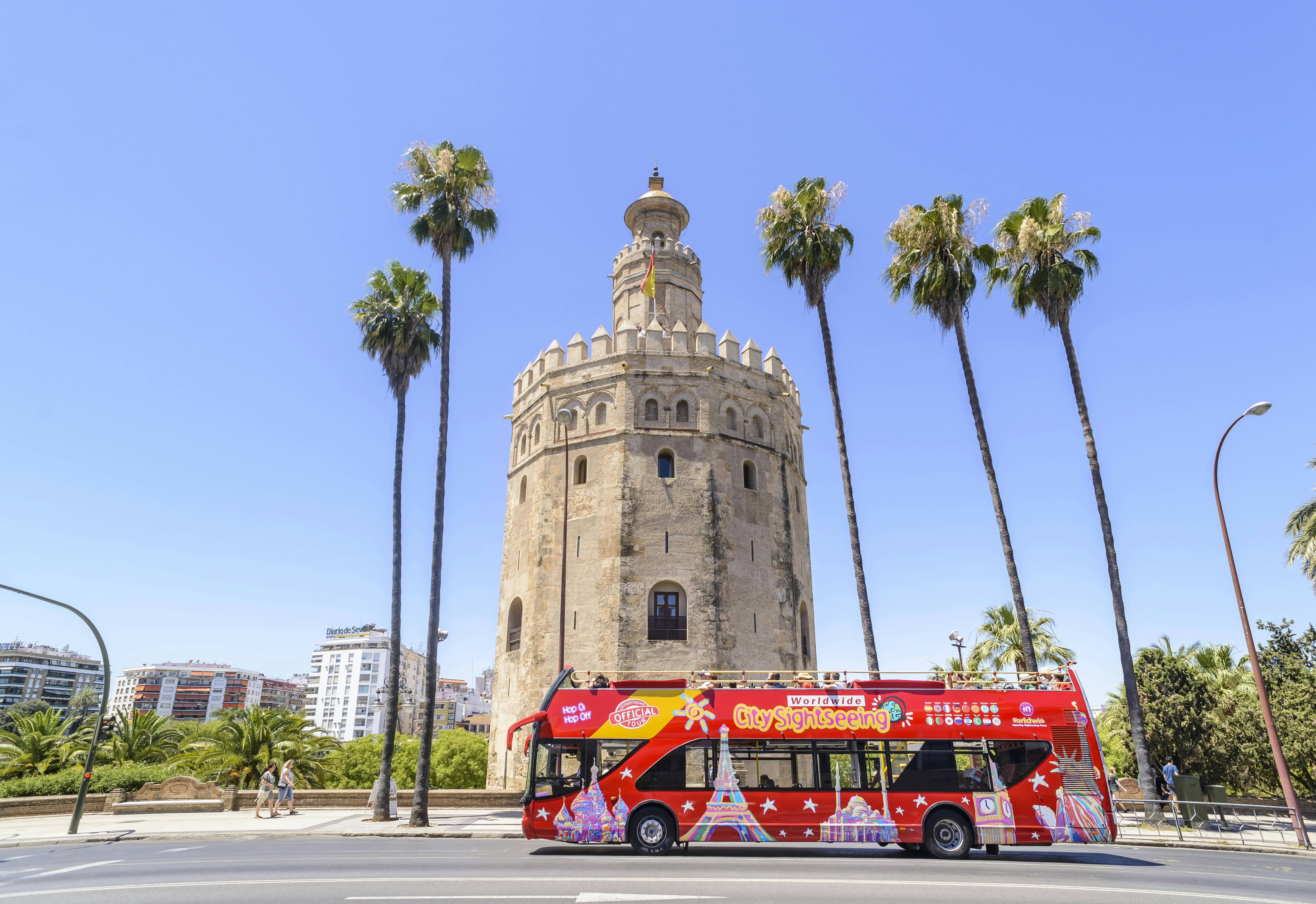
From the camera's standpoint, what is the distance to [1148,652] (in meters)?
23.2

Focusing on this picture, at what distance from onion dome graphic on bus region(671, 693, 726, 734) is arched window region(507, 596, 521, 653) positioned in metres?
14.3

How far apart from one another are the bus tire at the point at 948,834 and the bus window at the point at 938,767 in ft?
1.47

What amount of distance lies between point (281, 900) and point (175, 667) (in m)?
191

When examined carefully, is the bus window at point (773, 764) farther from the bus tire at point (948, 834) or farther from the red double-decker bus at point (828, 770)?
the bus tire at point (948, 834)

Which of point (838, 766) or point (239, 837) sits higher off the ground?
point (838, 766)

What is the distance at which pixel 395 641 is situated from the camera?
20.4 m

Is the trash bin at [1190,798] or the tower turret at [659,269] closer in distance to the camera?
the trash bin at [1190,798]

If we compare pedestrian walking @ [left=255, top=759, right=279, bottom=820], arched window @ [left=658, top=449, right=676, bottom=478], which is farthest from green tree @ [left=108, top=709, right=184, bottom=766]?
arched window @ [left=658, top=449, right=676, bottom=478]

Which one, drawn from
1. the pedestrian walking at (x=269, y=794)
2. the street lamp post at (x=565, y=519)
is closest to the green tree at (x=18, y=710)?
the pedestrian walking at (x=269, y=794)

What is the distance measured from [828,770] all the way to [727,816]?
1.93m

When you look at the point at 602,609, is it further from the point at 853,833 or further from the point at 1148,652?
the point at 1148,652

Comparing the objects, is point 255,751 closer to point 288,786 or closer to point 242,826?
point 288,786

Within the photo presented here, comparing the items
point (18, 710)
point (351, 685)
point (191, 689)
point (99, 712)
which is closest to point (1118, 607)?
point (99, 712)

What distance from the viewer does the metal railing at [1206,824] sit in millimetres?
15836
